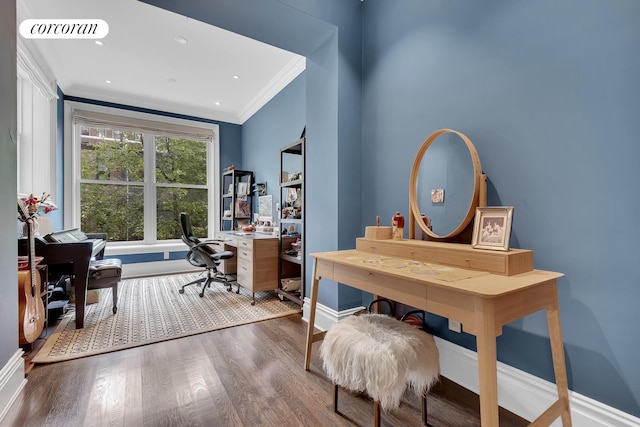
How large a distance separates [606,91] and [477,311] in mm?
1066

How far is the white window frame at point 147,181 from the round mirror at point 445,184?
423cm

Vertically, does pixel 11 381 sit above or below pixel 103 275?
Result: below

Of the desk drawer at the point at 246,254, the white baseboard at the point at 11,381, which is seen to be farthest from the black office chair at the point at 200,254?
the white baseboard at the point at 11,381

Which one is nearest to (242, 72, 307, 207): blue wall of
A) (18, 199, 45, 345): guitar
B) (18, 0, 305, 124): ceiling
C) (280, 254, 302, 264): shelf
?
(18, 0, 305, 124): ceiling

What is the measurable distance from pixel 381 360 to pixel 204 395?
1069 mm

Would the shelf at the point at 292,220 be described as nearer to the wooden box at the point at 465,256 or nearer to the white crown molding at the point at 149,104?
the wooden box at the point at 465,256

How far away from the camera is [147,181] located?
4.70m

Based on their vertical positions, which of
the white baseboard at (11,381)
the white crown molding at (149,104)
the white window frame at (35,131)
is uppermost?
the white crown molding at (149,104)

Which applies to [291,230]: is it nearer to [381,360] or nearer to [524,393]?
[381,360]

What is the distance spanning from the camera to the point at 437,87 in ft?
5.90

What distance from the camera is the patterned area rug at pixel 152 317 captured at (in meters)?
2.17

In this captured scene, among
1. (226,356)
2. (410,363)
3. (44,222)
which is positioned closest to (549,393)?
(410,363)

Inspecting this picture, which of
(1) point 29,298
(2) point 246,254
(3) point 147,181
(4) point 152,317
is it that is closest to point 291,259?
(2) point 246,254

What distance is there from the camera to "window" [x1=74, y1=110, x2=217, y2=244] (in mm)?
4340
